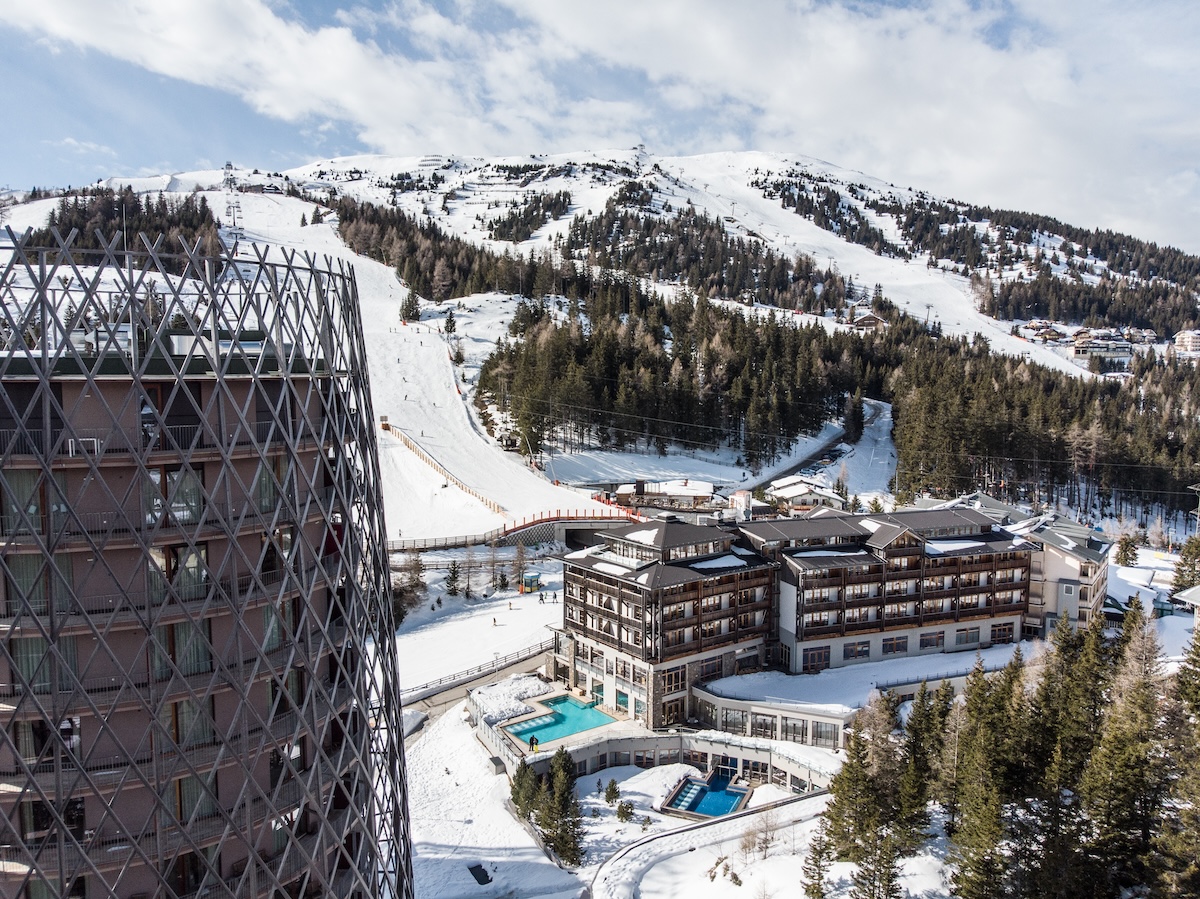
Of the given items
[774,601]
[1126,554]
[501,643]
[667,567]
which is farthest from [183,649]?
[1126,554]

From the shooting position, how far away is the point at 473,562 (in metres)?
63.6

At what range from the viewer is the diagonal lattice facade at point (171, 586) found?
48.0ft

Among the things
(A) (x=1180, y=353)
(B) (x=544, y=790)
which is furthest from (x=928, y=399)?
(A) (x=1180, y=353)

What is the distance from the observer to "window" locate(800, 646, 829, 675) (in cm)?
4753

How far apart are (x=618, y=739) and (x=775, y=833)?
10.8 m

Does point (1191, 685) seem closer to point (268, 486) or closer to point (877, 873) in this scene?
point (877, 873)

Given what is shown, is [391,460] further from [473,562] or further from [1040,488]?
[1040,488]

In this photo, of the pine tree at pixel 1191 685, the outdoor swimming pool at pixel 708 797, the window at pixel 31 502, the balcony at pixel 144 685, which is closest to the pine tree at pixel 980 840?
the pine tree at pixel 1191 685

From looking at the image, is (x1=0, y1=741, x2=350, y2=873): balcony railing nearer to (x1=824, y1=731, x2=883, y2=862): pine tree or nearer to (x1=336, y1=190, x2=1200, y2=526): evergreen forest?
(x1=824, y1=731, x2=883, y2=862): pine tree

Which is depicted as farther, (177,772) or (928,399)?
(928,399)

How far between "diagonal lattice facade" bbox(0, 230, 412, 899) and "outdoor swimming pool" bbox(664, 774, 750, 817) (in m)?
22.1

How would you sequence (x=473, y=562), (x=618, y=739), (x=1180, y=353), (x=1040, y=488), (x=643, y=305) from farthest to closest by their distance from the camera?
1. (x=1180, y=353)
2. (x=643, y=305)
3. (x=1040, y=488)
4. (x=473, y=562)
5. (x=618, y=739)

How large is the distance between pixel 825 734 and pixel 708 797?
7414 mm

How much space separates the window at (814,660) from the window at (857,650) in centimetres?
131
